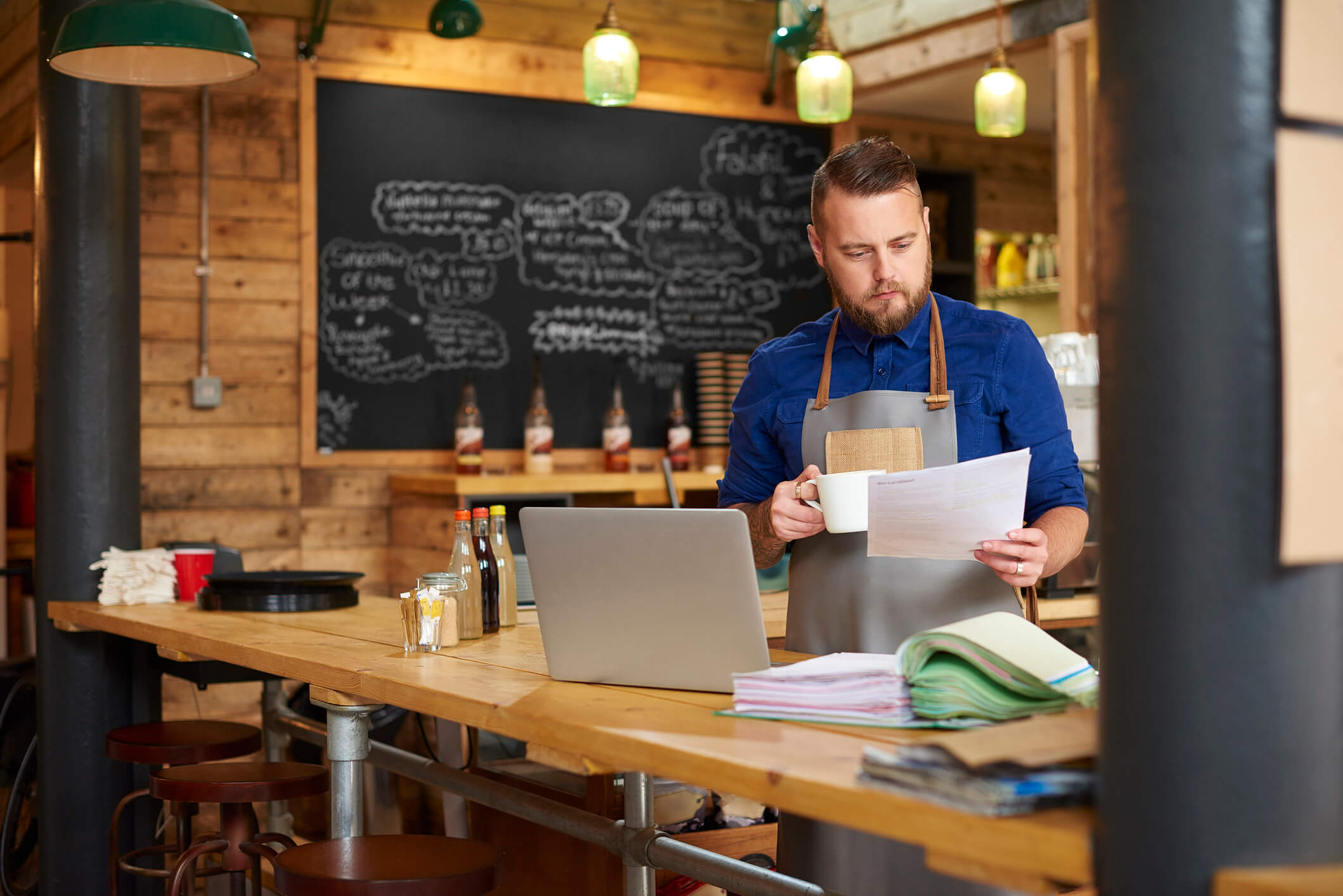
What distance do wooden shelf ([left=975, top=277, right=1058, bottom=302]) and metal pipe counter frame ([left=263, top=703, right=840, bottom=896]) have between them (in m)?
4.02

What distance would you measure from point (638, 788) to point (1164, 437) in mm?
1522

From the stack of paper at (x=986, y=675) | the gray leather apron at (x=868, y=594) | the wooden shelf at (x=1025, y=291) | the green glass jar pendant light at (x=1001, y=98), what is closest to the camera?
the stack of paper at (x=986, y=675)

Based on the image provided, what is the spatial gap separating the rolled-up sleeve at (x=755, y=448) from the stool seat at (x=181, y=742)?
4.03ft

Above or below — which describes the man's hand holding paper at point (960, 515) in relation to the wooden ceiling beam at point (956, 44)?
below

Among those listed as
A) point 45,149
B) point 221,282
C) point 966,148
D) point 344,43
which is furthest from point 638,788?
point 966,148

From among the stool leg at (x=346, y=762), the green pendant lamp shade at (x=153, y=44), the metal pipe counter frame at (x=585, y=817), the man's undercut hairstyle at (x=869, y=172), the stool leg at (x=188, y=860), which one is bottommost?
the stool leg at (x=188, y=860)

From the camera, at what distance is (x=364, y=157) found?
473 centimetres

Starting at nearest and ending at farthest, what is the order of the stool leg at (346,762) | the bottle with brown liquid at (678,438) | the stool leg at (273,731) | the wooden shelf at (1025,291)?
the stool leg at (346,762) → the stool leg at (273,731) → the bottle with brown liquid at (678,438) → the wooden shelf at (1025,291)

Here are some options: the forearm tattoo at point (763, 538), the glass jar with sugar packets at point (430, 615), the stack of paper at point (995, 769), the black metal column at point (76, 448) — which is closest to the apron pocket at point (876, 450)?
the forearm tattoo at point (763, 538)

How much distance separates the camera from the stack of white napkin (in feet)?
10.1

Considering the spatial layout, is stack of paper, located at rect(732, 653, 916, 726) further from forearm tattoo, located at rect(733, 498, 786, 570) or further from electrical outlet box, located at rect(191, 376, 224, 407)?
electrical outlet box, located at rect(191, 376, 224, 407)

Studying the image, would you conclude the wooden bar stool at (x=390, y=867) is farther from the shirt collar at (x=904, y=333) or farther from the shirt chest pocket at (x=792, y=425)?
the shirt collar at (x=904, y=333)

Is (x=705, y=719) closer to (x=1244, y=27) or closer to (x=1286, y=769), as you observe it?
(x=1286, y=769)

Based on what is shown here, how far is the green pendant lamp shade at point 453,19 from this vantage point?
4.15 m
